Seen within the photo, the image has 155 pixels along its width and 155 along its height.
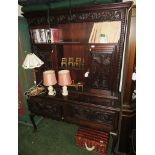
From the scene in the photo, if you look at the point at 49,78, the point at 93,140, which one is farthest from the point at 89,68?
the point at 93,140

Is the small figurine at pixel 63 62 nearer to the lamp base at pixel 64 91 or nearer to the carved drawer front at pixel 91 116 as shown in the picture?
the lamp base at pixel 64 91

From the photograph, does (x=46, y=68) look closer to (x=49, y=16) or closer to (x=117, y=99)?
(x=49, y=16)

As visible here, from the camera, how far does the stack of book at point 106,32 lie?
187 cm

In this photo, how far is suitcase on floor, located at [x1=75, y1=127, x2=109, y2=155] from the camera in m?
2.04

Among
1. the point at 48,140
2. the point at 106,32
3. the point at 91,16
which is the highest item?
the point at 91,16

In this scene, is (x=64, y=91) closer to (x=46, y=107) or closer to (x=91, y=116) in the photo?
(x=46, y=107)

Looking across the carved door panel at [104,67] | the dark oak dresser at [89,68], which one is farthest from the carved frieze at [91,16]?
the carved door panel at [104,67]

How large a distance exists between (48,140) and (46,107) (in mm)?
612

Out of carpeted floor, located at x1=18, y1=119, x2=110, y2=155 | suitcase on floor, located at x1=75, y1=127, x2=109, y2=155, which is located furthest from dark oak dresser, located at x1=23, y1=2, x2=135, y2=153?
carpeted floor, located at x1=18, y1=119, x2=110, y2=155

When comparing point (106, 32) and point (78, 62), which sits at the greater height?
point (106, 32)

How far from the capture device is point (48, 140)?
2.42 meters

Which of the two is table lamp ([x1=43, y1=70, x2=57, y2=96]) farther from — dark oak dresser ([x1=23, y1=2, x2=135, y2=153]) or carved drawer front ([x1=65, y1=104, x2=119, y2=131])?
carved drawer front ([x1=65, y1=104, x2=119, y2=131])

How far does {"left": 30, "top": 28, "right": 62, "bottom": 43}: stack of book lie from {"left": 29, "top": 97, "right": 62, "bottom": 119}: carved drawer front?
931 millimetres
